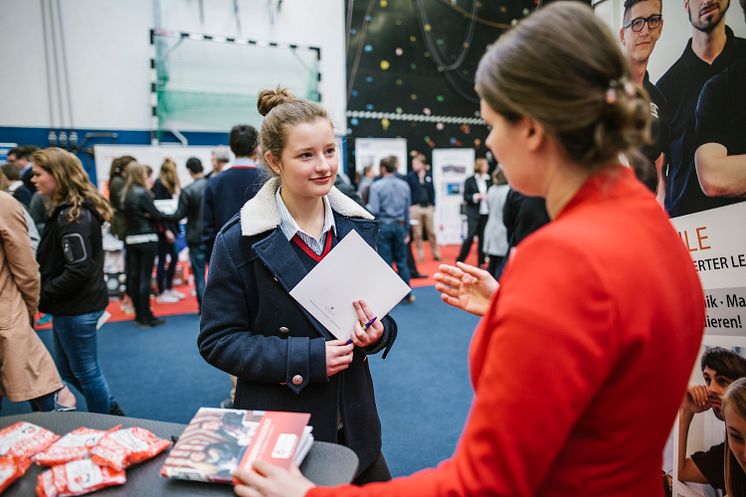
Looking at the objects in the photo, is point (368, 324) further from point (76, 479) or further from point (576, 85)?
point (576, 85)

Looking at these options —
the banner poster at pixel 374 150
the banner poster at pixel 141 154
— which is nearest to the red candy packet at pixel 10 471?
the banner poster at pixel 141 154

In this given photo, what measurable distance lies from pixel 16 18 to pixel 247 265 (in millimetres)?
7494

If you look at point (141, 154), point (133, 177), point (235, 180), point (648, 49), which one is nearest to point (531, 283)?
point (648, 49)

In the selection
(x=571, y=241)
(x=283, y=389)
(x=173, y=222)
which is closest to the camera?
(x=571, y=241)

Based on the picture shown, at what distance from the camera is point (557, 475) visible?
68 cm

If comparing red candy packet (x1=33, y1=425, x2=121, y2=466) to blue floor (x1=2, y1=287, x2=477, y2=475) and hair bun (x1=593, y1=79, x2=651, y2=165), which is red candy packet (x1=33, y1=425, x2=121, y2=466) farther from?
blue floor (x1=2, y1=287, x2=477, y2=475)

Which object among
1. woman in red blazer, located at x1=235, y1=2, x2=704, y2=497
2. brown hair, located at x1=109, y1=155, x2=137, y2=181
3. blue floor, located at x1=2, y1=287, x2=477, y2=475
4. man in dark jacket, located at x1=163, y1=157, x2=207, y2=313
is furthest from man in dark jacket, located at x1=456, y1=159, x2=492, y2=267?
woman in red blazer, located at x1=235, y1=2, x2=704, y2=497

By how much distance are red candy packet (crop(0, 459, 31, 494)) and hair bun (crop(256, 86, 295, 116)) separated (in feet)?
3.71

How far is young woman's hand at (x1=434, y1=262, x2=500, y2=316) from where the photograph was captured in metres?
1.19

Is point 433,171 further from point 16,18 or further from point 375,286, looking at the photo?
point 375,286

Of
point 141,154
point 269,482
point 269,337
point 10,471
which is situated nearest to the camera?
point 269,482

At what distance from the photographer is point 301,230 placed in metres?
1.42

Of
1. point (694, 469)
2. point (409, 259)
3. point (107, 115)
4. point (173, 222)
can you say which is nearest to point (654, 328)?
point (694, 469)

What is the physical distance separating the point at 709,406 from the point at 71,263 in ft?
9.58
